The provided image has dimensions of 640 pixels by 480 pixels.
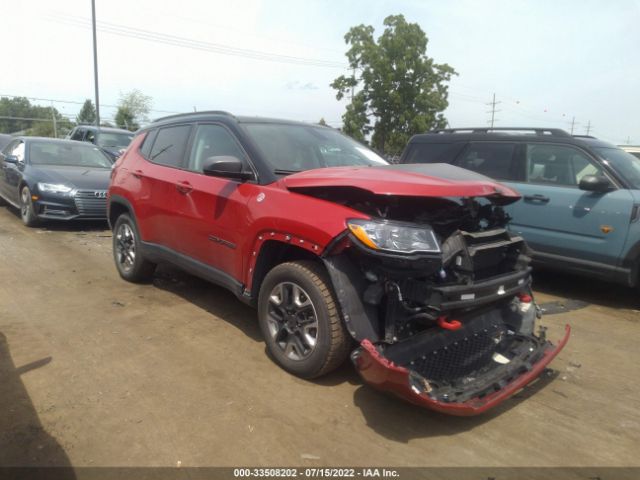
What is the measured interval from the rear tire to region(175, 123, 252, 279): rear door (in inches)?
38.5

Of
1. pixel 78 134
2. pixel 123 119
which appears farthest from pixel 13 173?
pixel 123 119

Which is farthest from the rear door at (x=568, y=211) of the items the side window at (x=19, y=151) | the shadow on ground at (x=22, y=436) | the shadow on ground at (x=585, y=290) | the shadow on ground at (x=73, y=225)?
the side window at (x=19, y=151)

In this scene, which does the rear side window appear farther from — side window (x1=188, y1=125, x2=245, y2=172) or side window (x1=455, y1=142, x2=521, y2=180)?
side window (x1=188, y1=125, x2=245, y2=172)

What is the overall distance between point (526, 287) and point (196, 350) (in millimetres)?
2546

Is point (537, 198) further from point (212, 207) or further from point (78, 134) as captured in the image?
point (78, 134)

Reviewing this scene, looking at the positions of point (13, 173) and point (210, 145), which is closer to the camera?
point (210, 145)

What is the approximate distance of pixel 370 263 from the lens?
9.57 ft

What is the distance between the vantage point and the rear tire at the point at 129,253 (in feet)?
17.5

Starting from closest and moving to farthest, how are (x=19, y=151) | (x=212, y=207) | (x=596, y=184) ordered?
(x=212, y=207)
(x=596, y=184)
(x=19, y=151)

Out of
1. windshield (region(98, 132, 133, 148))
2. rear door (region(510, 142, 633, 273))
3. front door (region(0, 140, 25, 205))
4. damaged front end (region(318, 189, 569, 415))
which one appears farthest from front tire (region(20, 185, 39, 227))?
rear door (region(510, 142, 633, 273))

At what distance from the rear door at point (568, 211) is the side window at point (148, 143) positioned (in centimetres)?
428

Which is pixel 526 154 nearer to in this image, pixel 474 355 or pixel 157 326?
pixel 474 355

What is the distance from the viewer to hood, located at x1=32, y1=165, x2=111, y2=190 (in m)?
8.53

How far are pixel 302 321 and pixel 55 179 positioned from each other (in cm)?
706
